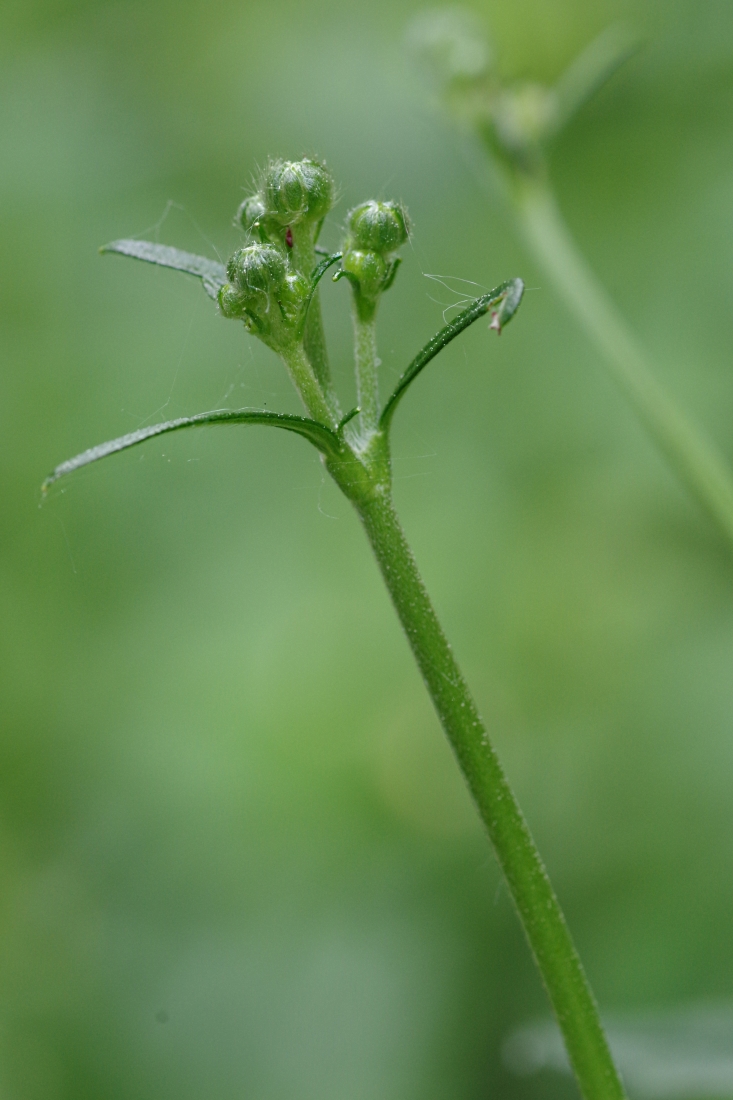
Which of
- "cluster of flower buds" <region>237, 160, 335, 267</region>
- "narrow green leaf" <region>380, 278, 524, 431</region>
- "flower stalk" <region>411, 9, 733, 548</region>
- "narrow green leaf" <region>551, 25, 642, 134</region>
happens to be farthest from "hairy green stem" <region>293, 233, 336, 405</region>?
"narrow green leaf" <region>551, 25, 642, 134</region>

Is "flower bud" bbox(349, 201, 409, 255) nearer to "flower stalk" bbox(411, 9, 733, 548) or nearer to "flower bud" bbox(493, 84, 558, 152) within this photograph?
"flower stalk" bbox(411, 9, 733, 548)

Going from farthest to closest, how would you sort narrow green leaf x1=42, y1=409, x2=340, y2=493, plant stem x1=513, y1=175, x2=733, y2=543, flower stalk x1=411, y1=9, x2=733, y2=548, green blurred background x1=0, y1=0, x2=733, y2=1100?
green blurred background x1=0, y1=0, x2=733, y2=1100
flower stalk x1=411, y1=9, x2=733, y2=548
plant stem x1=513, y1=175, x2=733, y2=543
narrow green leaf x1=42, y1=409, x2=340, y2=493

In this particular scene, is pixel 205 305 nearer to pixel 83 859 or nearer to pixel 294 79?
pixel 294 79

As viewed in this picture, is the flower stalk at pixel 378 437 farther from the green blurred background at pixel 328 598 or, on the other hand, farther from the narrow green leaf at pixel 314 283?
the green blurred background at pixel 328 598

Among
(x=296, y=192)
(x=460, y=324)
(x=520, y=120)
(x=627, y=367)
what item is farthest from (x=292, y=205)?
(x=520, y=120)

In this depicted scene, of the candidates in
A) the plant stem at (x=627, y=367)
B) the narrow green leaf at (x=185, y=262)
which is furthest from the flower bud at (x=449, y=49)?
the narrow green leaf at (x=185, y=262)

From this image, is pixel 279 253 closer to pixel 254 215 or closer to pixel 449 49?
pixel 254 215
